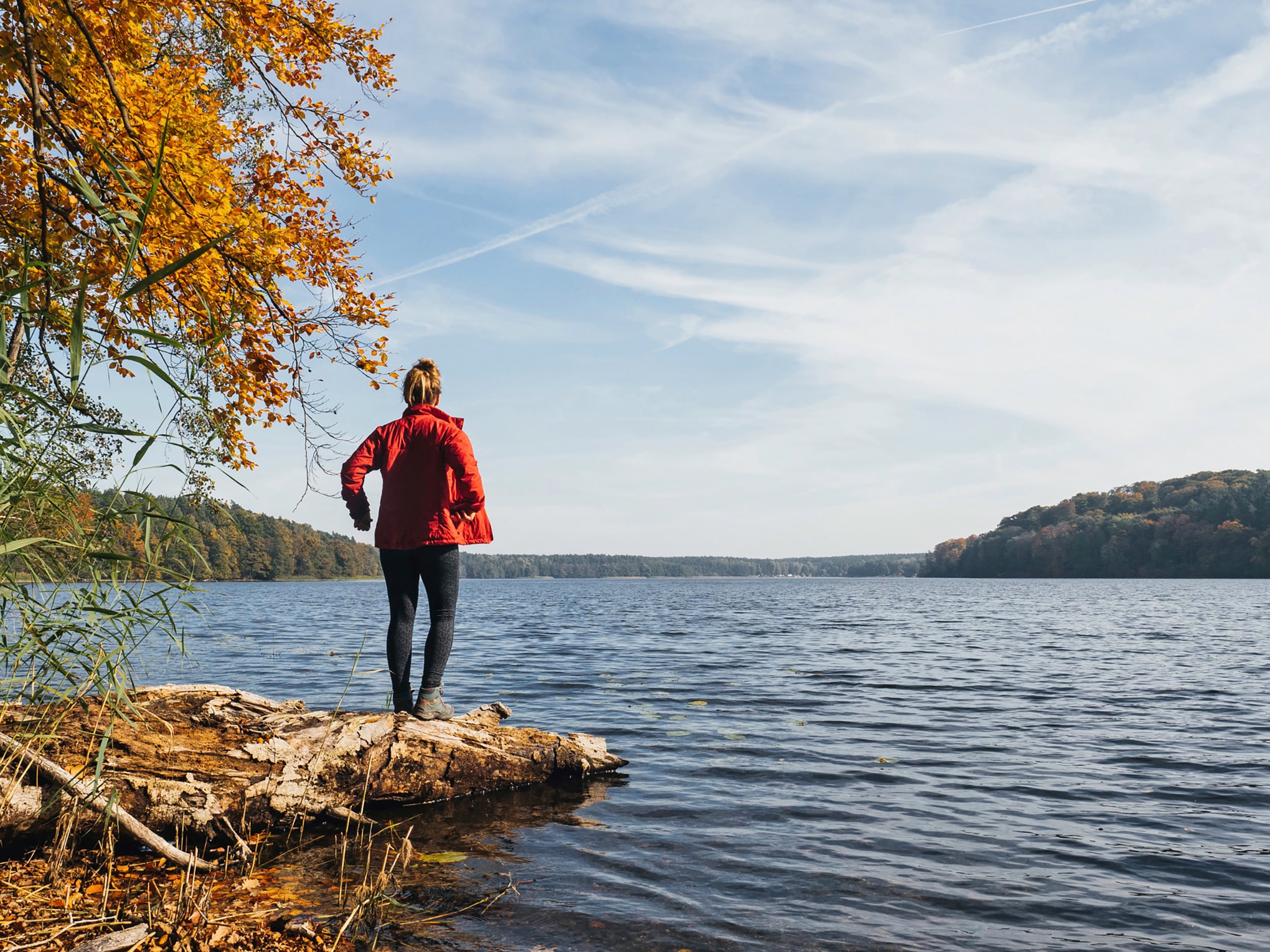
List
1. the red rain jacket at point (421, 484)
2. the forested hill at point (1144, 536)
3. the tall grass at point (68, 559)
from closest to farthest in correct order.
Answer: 1. the tall grass at point (68, 559)
2. the red rain jacket at point (421, 484)
3. the forested hill at point (1144, 536)

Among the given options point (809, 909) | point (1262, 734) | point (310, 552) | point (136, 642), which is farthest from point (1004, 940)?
point (310, 552)

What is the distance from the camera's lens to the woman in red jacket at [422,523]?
212 inches

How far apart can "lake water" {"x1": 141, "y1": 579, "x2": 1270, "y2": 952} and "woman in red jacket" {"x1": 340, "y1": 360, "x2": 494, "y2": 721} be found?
655 millimetres

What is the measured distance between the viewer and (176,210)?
5633mm

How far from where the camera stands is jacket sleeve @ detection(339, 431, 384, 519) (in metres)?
5.48

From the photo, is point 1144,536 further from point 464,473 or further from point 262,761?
point 262,761

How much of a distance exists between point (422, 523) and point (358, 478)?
1.97 ft

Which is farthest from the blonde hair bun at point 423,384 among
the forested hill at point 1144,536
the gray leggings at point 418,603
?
the forested hill at point 1144,536

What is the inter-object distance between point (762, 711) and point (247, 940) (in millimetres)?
7046

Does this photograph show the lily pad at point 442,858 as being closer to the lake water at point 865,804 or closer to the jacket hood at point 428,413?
the lake water at point 865,804

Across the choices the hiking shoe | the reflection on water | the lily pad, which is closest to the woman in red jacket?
the hiking shoe

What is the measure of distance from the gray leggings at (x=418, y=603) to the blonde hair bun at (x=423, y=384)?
112cm

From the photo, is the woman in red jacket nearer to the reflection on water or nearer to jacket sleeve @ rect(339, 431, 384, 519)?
jacket sleeve @ rect(339, 431, 384, 519)

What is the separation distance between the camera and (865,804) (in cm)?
554
